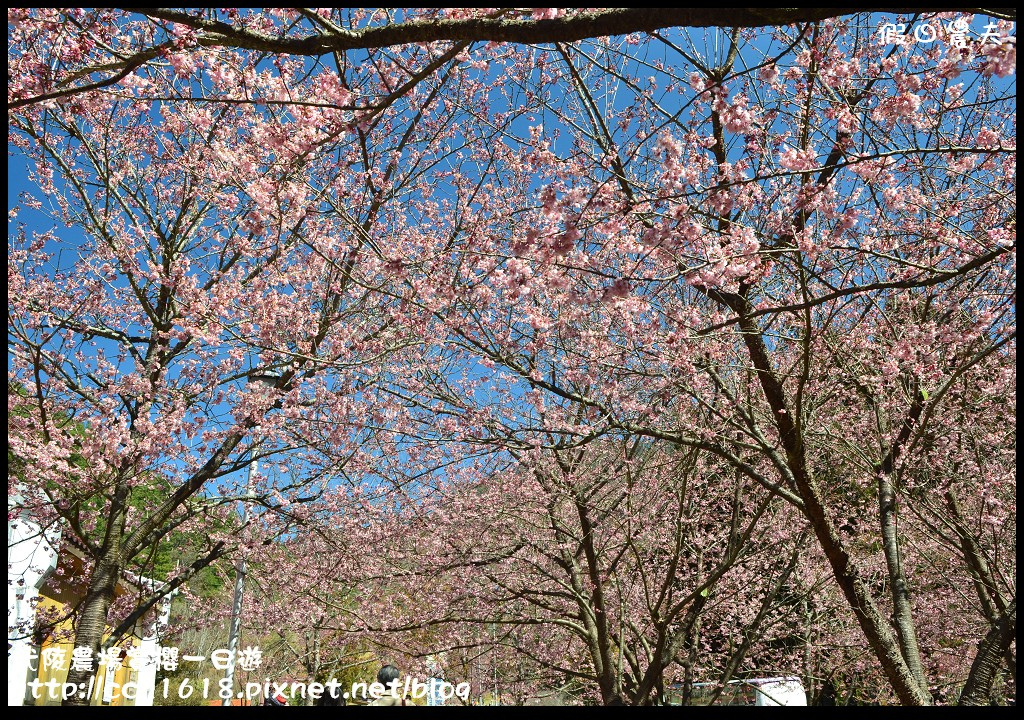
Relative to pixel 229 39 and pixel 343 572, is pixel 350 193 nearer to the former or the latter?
pixel 229 39

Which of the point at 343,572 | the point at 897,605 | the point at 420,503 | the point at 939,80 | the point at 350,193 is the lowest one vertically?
the point at 897,605

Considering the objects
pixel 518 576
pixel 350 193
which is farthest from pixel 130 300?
pixel 518 576

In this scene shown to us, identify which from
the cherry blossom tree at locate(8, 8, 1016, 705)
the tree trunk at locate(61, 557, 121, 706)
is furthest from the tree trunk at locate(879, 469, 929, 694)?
the tree trunk at locate(61, 557, 121, 706)

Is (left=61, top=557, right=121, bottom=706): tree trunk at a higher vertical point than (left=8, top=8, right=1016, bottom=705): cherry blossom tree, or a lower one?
lower

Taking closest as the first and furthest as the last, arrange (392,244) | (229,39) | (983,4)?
(983,4)
(229,39)
(392,244)

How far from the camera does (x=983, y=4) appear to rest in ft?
7.51

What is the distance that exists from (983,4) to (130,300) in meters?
7.76

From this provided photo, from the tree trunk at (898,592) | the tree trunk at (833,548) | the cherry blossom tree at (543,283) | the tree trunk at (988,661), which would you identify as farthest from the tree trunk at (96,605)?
the tree trunk at (988,661)

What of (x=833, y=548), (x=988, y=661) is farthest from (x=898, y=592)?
(x=988, y=661)

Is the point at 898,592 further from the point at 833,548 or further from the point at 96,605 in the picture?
the point at 96,605

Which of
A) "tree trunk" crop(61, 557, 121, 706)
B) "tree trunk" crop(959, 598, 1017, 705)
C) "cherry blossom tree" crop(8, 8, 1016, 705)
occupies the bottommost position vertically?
"tree trunk" crop(959, 598, 1017, 705)

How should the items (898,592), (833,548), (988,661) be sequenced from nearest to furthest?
(833,548) → (898,592) → (988,661)

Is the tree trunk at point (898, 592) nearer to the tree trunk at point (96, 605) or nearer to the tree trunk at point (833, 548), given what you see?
the tree trunk at point (833, 548)

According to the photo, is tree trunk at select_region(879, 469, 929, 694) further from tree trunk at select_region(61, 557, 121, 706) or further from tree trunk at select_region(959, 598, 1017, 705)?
tree trunk at select_region(61, 557, 121, 706)
